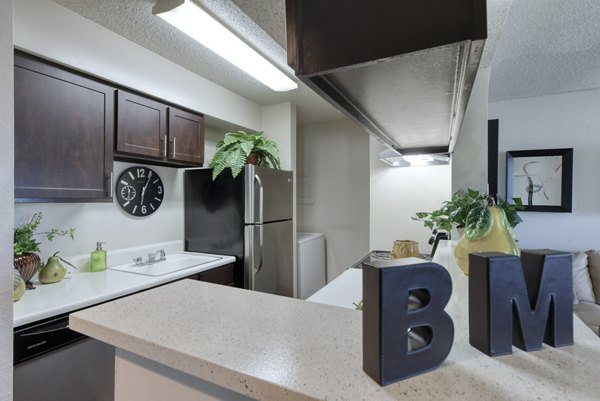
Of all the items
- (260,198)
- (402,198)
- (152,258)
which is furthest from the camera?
(402,198)

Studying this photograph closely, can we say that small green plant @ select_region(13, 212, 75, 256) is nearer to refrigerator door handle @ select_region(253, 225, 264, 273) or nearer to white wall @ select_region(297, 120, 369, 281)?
refrigerator door handle @ select_region(253, 225, 264, 273)

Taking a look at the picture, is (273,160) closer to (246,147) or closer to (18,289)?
(246,147)

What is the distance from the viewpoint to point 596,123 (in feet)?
9.41

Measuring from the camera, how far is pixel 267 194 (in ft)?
8.83

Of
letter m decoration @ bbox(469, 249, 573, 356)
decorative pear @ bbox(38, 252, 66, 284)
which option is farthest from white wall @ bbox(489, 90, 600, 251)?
decorative pear @ bbox(38, 252, 66, 284)

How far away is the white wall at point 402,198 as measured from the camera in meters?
2.56

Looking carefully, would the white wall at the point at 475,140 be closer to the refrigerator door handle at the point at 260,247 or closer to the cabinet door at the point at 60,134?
the refrigerator door handle at the point at 260,247

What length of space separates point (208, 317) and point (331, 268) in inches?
137

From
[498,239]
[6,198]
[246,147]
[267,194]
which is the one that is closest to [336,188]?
[267,194]

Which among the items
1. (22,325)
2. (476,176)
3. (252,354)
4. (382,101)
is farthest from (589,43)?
(22,325)

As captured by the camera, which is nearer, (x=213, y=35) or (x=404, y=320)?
(x=404, y=320)

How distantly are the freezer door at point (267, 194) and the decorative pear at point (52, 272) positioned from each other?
125 cm

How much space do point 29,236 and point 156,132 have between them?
99 centimetres

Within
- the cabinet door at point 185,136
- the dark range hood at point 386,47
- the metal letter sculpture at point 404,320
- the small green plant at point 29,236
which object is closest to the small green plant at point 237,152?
the cabinet door at point 185,136
